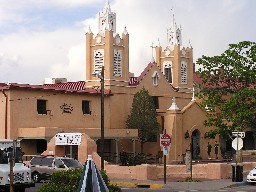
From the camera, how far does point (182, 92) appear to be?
5988 cm

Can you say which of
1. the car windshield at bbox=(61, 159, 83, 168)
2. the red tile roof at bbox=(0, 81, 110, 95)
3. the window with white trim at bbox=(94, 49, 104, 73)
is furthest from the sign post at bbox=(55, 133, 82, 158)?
the window with white trim at bbox=(94, 49, 104, 73)

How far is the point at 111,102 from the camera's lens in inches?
2052

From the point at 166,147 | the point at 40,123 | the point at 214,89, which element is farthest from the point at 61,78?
the point at 166,147

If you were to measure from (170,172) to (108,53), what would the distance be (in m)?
18.0

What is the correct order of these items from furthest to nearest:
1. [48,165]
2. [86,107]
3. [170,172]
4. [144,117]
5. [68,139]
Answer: [144,117] → [86,107] → [68,139] → [170,172] → [48,165]

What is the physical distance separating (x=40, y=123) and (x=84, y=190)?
3560 cm

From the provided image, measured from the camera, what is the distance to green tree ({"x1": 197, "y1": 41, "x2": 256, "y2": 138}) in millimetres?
39906

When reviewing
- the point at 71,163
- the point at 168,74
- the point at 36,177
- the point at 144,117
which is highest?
the point at 168,74

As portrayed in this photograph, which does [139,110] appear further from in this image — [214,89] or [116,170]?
[116,170]

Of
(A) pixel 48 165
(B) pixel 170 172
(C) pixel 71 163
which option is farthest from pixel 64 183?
(B) pixel 170 172

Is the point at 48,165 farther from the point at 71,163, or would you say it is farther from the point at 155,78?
the point at 155,78

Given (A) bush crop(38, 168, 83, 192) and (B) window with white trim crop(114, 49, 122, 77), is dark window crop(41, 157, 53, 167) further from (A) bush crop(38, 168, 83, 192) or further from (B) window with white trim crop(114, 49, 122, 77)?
(B) window with white trim crop(114, 49, 122, 77)

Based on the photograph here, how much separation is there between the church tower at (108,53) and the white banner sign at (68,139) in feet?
36.3

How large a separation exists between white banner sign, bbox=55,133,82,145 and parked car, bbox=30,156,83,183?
7.25 meters
